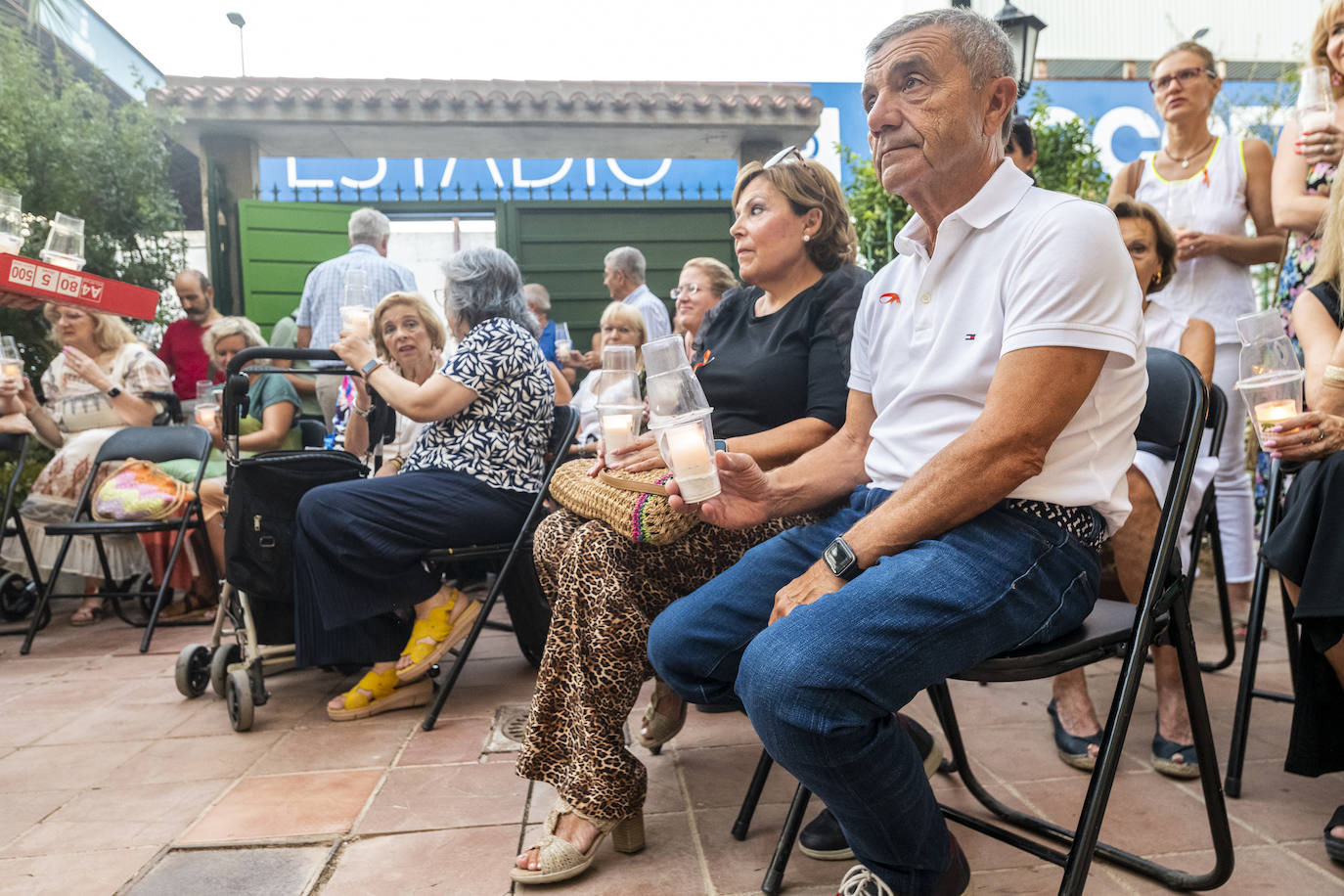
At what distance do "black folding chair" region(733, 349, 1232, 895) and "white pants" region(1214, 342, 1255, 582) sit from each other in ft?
5.73

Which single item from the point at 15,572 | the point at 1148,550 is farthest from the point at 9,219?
the point at 1148,550

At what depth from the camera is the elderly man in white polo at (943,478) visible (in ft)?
4.44

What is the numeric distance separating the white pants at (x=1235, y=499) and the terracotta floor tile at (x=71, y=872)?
343 cm

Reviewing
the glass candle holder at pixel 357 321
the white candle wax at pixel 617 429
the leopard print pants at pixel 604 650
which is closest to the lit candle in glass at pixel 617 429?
the white candle wax at pixel 617 429

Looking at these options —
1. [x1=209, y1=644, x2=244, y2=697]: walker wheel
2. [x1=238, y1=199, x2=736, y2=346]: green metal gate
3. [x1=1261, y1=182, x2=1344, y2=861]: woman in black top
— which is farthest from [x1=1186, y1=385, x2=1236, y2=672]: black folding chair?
[x1=238, y1=199, x2=736, y2=346]: green metal gate

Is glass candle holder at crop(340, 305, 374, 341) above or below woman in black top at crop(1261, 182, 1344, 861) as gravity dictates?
above

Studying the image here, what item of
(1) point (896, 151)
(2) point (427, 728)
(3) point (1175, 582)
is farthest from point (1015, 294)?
(2) point (427, 728)

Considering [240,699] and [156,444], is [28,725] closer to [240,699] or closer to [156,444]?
[240,699]

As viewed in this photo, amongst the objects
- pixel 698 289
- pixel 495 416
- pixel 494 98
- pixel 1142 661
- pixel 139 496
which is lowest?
pixel 139 496

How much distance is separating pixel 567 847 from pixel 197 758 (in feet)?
4.71

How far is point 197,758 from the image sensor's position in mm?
2695

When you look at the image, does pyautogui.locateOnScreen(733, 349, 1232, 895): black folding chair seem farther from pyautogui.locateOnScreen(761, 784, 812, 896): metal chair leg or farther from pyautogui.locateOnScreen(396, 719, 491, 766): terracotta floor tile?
pyautogui.locateOnScreen(396, 719, 491, 766): terracotta floor tile

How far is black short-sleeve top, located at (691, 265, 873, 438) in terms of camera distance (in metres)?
2.15

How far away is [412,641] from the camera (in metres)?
3.12
